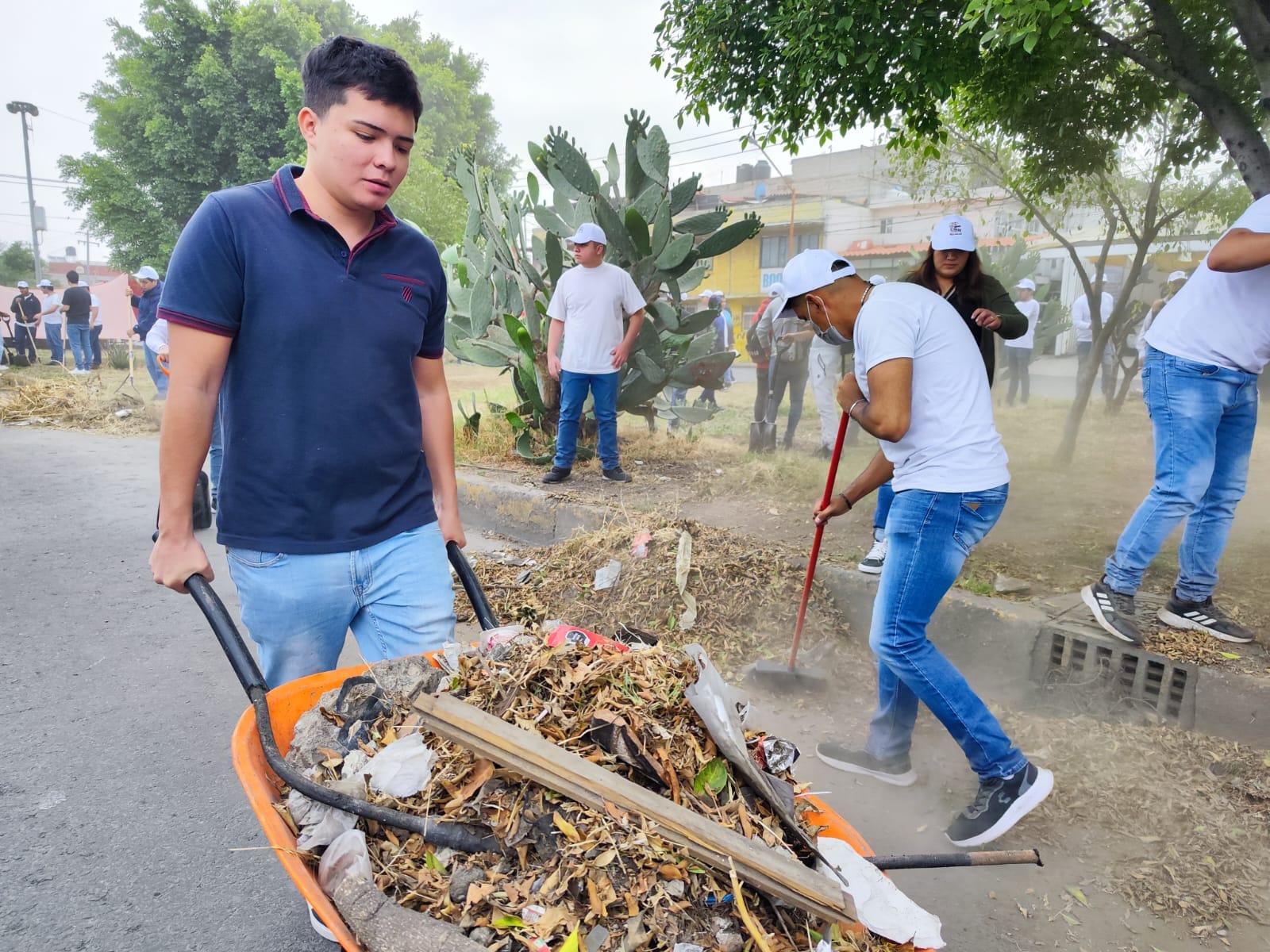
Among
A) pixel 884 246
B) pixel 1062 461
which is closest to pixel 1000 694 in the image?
pixel 1062 461

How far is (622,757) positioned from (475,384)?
18040 mm

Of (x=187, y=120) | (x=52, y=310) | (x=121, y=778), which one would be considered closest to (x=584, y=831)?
(x=121, y=778)

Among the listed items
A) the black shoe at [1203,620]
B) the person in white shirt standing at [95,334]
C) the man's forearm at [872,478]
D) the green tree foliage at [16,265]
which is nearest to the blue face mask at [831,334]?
the man's forearm at [872,478]

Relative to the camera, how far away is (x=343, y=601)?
2.09 meters

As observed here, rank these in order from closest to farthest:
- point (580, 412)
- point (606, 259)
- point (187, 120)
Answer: point (580, 412) → point (606, 259) → point (187, 120)

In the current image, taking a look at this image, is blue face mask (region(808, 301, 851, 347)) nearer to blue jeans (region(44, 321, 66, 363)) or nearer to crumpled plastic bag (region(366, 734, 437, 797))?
crumpled plastic bag (region(366, 734, 437, 797))

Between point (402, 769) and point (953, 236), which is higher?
point (953, 236)

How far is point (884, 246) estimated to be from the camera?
2955cm

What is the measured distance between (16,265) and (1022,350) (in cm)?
5849

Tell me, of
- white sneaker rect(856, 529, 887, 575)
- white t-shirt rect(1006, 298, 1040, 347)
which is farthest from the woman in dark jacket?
white t-shirt rect(1006, 298, 1040, 347)

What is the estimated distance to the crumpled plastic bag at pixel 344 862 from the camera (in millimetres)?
1399

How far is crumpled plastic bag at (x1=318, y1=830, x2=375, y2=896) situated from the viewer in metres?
1.40

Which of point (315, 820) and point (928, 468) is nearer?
point (315, 820)

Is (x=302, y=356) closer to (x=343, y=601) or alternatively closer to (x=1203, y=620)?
(x=343, y=601)
